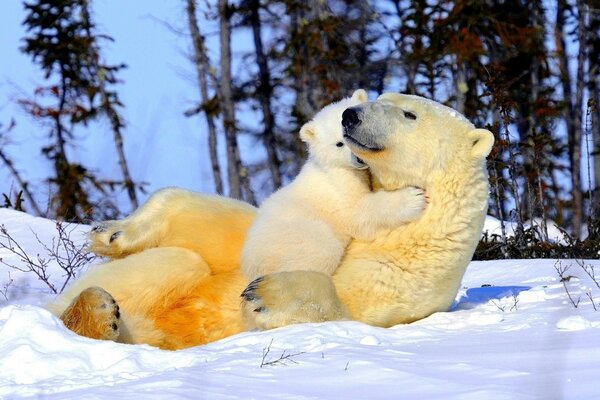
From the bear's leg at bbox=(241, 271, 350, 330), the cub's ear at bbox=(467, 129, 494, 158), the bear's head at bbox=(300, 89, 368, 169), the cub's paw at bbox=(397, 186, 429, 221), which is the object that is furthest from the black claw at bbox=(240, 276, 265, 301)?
the cub's ear at bbox=(467, 129, 494, 158)

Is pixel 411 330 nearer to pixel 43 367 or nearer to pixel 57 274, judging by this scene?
pixel 43 367

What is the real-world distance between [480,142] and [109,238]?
1872mm

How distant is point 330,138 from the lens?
5.02 meters

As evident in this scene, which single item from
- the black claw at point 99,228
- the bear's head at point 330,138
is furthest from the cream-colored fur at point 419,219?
the black claw at point 99,228

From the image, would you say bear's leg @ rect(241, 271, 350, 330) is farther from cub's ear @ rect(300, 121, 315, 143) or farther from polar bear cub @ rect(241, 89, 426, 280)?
cub's ear @ rect(300, 121, 315, 143)

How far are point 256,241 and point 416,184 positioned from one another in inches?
31.3

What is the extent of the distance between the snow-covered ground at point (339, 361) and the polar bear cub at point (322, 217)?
1.41 feet

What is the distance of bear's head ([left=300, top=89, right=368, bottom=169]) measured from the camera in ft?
15.8

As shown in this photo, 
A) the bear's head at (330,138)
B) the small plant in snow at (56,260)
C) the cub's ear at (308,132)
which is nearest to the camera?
the bear's head at (330,138)

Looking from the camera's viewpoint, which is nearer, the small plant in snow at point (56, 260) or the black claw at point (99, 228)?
the black claw at point (99, 228)

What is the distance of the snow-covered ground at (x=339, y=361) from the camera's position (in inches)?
117

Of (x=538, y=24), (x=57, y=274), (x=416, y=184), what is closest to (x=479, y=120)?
(x=538, y=24)

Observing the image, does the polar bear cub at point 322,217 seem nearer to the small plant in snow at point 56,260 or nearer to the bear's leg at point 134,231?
the bear's leg at point 134,231

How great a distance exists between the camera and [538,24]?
68.7 ft
